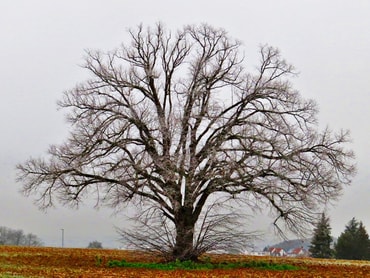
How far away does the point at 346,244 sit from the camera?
5775cm

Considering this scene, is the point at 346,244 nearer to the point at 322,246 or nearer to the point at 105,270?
the point at 322,246

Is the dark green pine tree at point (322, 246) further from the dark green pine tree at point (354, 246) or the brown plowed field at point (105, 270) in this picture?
the brown plowed field at point (105, 270)

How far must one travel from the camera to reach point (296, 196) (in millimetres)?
24672

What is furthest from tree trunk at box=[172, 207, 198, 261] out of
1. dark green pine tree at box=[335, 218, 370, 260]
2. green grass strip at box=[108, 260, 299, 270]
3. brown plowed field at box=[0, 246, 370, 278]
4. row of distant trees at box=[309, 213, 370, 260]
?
dark green pine tree at box=[335, 218, 370, 260]

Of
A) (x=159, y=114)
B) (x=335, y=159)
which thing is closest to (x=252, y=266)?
(x=335, y=159)

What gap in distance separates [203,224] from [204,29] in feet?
38.5

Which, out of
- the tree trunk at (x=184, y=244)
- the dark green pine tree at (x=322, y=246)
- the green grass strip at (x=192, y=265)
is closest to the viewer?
the green grass strip at (x=192, y=265)

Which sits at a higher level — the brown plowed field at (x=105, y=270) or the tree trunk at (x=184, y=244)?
the tree trunk at (x=184, y=244)

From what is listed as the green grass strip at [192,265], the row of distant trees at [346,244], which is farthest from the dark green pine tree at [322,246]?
the green grass strip at [192,265]

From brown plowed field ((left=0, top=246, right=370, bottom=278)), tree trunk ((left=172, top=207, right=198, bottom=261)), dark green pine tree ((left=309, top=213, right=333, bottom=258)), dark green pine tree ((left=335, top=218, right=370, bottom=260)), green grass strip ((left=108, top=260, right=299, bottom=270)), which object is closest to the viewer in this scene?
brown plowed field ((left=0, top=246, right=370, bottom=278))

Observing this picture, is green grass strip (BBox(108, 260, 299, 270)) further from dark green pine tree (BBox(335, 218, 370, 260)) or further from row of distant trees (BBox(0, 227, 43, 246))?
row of distant trees (BBox(0, 227, 43, 246))

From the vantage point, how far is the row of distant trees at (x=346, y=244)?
57156 millimetres

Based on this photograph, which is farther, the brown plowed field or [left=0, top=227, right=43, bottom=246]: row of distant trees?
[left=0, top=227, right=43, bottom=246]: row of distant trees

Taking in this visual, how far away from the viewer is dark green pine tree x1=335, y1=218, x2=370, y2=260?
56.9 meters
